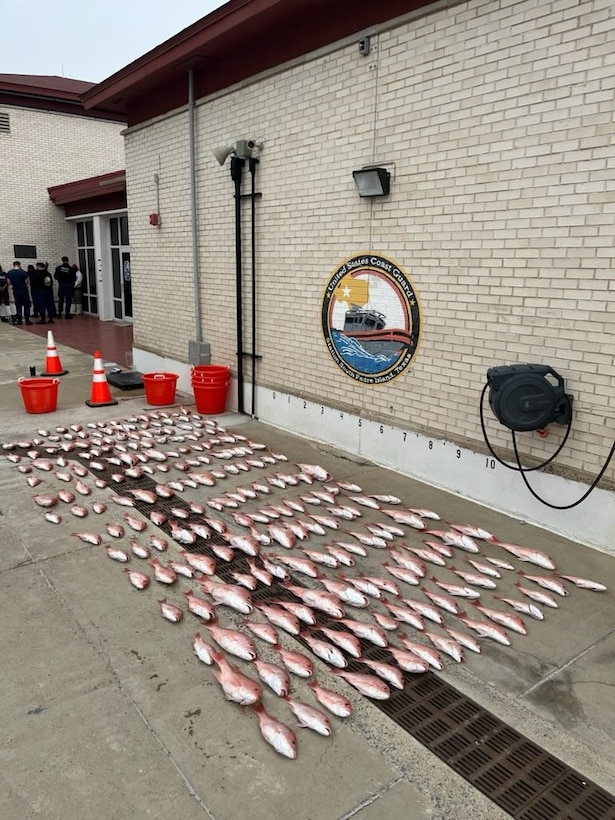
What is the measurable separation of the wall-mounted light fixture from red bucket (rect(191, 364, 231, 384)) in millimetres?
3487

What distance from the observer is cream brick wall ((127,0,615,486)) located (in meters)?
4.65

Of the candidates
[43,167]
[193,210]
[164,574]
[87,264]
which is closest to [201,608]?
[164,574]

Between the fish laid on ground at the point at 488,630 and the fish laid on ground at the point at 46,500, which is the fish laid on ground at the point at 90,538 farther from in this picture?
the fish laid on ground at the point at 488,630

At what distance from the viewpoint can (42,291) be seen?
1978 cm

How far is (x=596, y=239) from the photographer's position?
15.0ft

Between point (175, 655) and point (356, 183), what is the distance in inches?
195

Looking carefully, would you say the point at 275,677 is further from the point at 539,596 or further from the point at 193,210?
the point at 193,210

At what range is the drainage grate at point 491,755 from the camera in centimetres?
259

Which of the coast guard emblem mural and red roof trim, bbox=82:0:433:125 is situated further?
red roof trim, bbox=82:0:433:125

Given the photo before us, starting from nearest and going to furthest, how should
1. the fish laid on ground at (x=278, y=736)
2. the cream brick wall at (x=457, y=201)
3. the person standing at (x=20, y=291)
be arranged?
the fish laid on ground at (x=278, y=736), the cream brick wall at (x=457, y=201), the person standing at (x=20, y=291)

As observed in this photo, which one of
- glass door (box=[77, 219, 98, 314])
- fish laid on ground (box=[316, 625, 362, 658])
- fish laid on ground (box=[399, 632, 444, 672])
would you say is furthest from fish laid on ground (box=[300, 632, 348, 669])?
glass door (box=[77, 219, 98, 314])

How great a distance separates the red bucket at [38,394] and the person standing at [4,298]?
13.6 meters

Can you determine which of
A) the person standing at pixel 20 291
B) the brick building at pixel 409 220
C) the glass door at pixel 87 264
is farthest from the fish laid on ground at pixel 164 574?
the glass door at pixel 87 264

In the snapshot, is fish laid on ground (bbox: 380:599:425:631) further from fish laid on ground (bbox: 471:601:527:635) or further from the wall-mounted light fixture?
the wall-mounted light fixture
